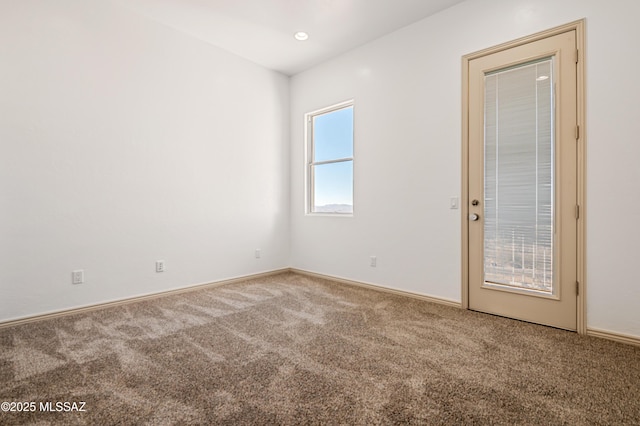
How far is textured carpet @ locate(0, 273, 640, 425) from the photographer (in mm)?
1494

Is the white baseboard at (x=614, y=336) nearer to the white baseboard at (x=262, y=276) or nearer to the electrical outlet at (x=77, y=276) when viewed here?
the white baseboard at (x=262, y=276)

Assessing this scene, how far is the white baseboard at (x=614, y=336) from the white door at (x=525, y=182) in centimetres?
14

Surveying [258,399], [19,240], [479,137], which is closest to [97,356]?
[258,399]

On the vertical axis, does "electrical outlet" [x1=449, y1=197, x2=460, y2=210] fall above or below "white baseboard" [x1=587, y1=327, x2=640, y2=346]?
above

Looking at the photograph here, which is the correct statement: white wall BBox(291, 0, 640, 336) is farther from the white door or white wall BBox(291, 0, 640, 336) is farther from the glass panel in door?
the glass panel in door

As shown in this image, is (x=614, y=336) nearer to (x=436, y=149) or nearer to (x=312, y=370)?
(x=436, y=149)

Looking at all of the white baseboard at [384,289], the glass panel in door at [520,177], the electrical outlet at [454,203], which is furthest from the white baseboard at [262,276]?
the electrical outlet at [454,203]

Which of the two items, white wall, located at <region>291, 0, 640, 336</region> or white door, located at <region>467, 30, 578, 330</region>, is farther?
white door, located at <region>467, 30, 578, 330</region>

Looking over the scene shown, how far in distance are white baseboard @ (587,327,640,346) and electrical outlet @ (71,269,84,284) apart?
14.2 feet

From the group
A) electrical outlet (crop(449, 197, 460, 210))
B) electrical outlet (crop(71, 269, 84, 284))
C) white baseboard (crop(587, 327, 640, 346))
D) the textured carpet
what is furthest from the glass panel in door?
electrical outlet (crop(71, 269, 84, 284))

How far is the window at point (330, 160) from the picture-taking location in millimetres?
4199

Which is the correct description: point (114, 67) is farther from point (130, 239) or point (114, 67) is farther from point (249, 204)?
point (249, 204)

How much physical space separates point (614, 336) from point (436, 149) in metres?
2.04

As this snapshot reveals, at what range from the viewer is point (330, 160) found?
14.5 feet
